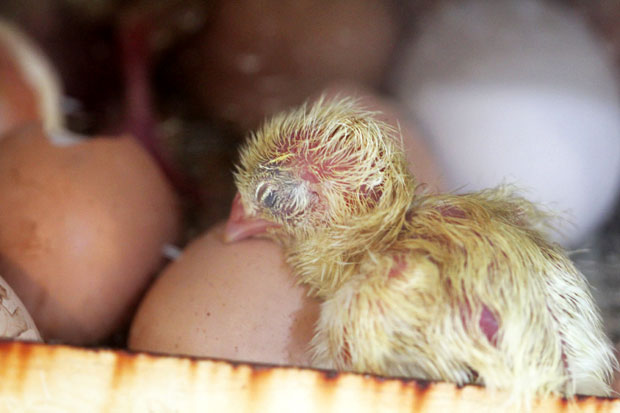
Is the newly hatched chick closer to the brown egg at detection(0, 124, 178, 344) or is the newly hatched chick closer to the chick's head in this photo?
the chick's head

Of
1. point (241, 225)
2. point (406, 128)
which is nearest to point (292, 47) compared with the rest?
point (406, 128)

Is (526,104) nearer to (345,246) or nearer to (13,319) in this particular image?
(345,246)

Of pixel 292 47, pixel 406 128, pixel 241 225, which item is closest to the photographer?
pixel 241 225

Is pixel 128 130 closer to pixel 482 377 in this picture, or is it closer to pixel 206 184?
pixel 206 184

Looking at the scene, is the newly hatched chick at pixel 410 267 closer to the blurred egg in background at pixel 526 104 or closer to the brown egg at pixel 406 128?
the brown egg at pixel 406 128

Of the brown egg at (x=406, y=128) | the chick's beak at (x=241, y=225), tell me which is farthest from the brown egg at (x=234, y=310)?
the brown egg at (x=406, y=128)

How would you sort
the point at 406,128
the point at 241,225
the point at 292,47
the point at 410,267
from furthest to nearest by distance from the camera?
the point at 292,47, the point at 406,128, the point at 241,225, the point at 410,267

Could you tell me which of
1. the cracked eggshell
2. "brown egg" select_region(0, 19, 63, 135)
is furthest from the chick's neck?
"brown egg" select_region(0, 19, 63, 135)
